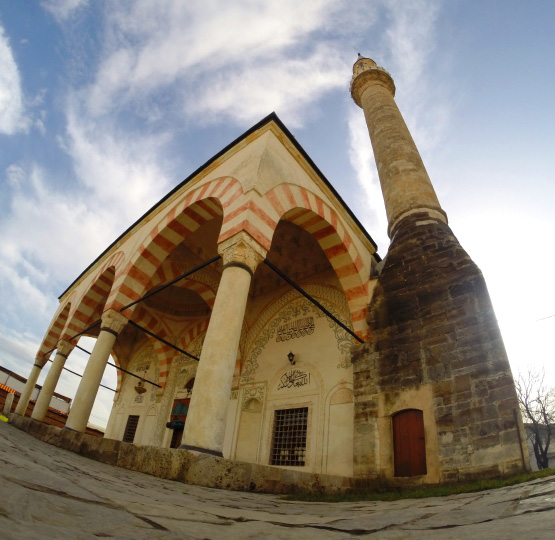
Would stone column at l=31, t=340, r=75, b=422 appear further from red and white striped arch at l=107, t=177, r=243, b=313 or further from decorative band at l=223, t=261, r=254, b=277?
decorative band at l=223, t=261, r=254, b=277

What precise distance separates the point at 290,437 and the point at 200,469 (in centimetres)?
477

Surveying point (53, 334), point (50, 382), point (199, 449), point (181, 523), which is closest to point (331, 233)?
point (199, 449)

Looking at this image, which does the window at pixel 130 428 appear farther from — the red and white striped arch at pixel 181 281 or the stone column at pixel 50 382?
the red and white striped arch at pixel 181 281

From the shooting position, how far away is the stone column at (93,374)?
6.20m

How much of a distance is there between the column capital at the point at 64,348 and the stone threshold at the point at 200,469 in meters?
5.24

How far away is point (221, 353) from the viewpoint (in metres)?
4.07

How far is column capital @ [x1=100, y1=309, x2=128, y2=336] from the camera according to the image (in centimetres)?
701

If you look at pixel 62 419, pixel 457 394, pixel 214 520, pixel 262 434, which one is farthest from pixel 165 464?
pixel 62 419

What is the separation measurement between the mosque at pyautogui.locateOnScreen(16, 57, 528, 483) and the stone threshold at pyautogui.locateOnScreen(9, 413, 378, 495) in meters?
0.25

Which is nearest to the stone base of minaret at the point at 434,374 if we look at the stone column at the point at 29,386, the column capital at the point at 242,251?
the column capital at the point at 242,251

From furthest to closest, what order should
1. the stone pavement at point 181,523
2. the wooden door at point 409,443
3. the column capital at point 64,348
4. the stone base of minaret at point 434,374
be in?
the column capital at point 64,348 → the wooden door at point 409,443 → the stone base of minaret at point 434,374 → the stone pavement at point 181,523

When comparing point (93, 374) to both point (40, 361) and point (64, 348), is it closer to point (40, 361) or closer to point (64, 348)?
point (64, 348)

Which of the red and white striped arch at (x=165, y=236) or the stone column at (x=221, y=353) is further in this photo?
the red and white striped arch at (x=165, y=236)

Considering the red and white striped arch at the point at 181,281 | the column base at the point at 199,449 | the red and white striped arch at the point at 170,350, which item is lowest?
the column base at the point at 199,449
